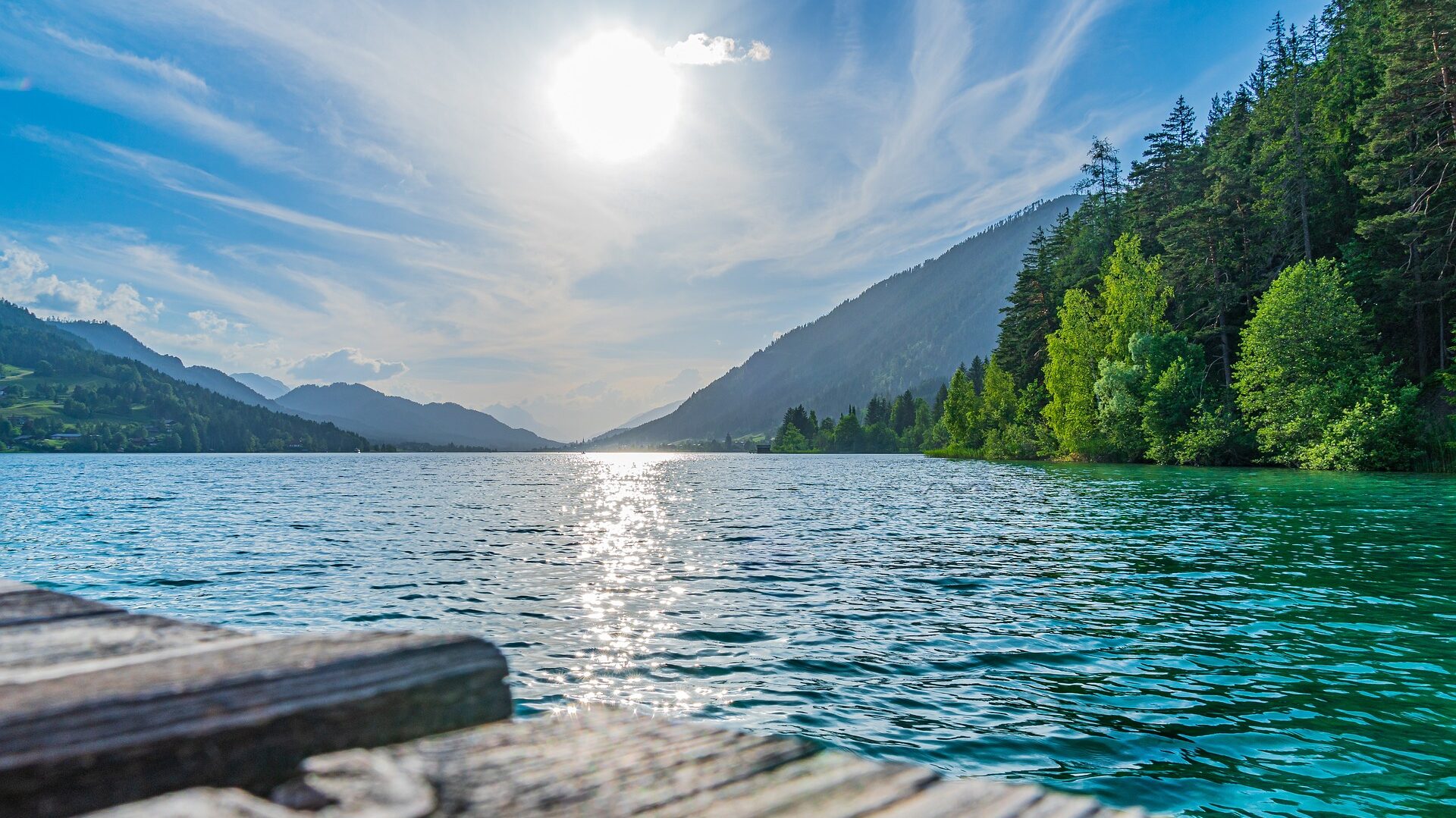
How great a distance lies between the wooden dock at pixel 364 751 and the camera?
117 cm

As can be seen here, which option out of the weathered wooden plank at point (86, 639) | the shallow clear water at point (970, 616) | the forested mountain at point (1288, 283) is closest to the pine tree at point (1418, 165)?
the forested mountain at point (1288, 283)

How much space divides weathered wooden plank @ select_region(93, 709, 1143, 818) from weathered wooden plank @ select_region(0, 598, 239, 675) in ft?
2.25

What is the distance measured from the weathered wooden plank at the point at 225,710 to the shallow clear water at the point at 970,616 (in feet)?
21.4

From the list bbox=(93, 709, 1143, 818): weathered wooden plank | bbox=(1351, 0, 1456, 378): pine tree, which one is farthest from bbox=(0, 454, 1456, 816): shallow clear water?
bbox=(1351, 0, 1456, 378): pine tree

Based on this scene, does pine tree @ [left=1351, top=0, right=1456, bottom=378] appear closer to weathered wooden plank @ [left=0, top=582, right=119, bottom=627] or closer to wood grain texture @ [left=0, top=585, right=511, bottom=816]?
wood grain texture @ [left=0, top=585, right=511, bottom=816]

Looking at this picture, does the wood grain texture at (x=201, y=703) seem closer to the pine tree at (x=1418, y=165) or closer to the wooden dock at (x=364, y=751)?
the wooden dock at (x=364, y=751)

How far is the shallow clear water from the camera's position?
23.8 ft

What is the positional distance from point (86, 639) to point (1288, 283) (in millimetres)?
66663

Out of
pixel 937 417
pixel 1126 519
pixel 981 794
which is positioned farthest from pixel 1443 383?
pixel 937 417

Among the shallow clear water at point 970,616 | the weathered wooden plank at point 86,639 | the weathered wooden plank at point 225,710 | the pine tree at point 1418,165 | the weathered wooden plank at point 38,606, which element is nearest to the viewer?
the weathered wooden plank at point 225,710

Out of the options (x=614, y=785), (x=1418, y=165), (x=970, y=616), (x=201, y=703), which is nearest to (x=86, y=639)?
(x=201, y=703)

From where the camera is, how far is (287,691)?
1389mm

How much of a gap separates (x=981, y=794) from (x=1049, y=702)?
27.6 feet

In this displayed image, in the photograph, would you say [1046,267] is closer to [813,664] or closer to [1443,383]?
[1443,383]
